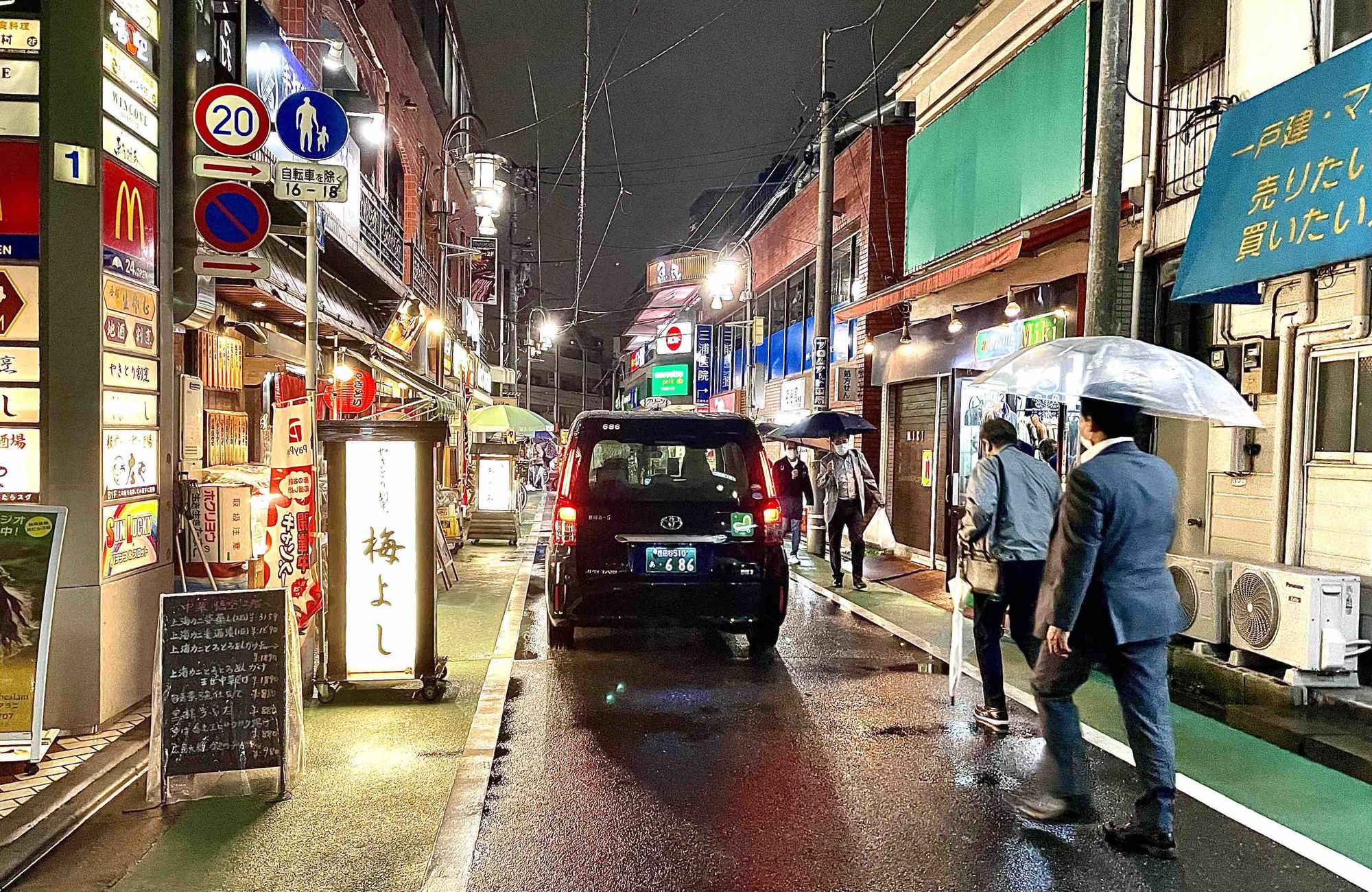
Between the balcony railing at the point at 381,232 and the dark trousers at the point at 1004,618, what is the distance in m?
13.1

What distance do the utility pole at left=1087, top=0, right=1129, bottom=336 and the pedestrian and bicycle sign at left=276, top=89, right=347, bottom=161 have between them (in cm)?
641

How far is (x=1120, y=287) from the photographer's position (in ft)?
33.5

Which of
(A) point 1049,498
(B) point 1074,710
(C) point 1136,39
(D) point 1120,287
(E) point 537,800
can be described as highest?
(C) point 1136,39

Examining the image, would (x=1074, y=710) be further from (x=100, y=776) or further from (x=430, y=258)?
A: (x=430, y=258)

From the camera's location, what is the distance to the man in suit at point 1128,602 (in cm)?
420

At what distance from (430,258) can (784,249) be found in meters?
10.2

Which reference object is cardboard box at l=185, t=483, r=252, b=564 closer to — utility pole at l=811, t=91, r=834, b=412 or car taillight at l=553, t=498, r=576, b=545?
car taillight at l=553, t=498, r=576, b=545

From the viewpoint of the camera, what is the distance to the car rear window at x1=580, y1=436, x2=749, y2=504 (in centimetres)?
770

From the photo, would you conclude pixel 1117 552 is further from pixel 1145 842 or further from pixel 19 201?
pixel 19 201

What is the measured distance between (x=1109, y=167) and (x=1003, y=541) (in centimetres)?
404

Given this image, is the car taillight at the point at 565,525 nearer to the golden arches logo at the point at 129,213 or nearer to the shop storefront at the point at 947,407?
the golden arches logo at the point at 129,213

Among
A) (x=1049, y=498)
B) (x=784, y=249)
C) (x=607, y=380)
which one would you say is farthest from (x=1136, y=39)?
(x=607, y=380)

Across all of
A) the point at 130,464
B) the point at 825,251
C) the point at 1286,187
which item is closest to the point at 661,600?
the point at 130,464

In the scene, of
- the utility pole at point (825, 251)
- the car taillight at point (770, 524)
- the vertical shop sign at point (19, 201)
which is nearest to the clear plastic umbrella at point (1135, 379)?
the car taillight at point (770, 524)
